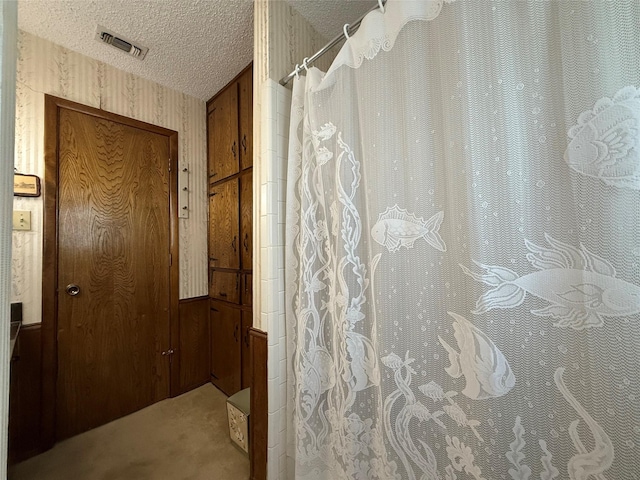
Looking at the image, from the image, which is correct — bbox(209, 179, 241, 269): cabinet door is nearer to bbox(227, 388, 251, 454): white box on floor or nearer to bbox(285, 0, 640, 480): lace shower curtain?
bbox(227, 388, 251, 454): white box on floor

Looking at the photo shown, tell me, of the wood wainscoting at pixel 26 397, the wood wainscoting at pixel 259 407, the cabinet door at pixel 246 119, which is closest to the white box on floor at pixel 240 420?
the wood wainscoting at pixel 259 407

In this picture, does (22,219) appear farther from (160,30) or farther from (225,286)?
(160,30)

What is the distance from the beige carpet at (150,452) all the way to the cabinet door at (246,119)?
5.68ft

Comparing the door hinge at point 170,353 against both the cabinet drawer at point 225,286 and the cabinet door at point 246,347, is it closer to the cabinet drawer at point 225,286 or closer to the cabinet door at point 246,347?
the cabinet drawer at point 225,286

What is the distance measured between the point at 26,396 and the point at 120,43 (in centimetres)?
213

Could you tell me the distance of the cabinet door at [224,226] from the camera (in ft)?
5.87

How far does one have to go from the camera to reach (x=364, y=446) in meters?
0.81

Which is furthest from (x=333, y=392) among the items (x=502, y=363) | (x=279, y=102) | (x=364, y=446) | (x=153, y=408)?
(x=153, y=408)

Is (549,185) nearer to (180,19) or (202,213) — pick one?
(180,19)

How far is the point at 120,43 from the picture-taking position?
4.88 ft

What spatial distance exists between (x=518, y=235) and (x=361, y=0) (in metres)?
1.41

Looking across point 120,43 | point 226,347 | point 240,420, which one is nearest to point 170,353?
point 226,347

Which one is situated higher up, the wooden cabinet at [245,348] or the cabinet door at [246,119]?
the cabinet door at [246,119]

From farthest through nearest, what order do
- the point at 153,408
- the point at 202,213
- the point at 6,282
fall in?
the point at 202,213 < the point at 153,408 < the point at 6,282
